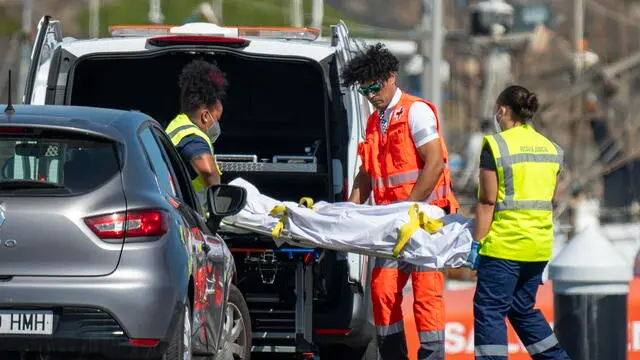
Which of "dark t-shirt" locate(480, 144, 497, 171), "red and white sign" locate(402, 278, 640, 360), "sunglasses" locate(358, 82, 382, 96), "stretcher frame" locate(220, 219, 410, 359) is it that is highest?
"sunglasses" locate(358, 82, 382, 96)

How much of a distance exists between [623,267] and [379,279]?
1.43m

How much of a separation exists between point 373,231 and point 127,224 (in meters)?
2.27

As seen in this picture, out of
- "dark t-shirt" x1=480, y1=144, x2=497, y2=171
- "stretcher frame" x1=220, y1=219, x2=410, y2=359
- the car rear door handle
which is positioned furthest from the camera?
"stretcher frame" x1=220, y1=219, x2=410, y2=359

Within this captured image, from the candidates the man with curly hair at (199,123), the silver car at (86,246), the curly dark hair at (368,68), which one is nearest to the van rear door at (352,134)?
the curly dark hair at (368,68)

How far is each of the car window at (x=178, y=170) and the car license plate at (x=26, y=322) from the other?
4.43 feet

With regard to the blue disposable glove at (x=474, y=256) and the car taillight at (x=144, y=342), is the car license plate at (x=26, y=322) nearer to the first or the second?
the car taillight at (x=144, y=342)

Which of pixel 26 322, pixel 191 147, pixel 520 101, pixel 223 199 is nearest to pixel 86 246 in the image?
pixel 26 322

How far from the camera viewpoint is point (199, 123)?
9367mm

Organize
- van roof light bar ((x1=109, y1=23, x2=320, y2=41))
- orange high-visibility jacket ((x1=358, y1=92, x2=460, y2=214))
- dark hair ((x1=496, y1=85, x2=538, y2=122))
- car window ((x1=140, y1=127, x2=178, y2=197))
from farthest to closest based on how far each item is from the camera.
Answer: van roof light bar ((x1=109, y1=23, x2=320, y2=41))
orange high-visibility jacket ((x1=358, y1=92, x2=460, y2=214))
dark hair ((x1=496, y1=85, x2=538, y2=122))
car window ((x1=140, y1=127, x2=178, y2=197))

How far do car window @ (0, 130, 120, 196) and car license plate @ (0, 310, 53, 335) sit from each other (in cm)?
48

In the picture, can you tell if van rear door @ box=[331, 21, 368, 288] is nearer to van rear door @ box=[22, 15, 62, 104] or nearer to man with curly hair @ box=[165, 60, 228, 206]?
man with curly hair @ box=[165, 60, 228, 206]

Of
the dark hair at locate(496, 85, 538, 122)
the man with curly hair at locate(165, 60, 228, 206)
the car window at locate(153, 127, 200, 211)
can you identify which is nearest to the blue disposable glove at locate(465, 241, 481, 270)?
the dark hair at locate(496, 85, 538, 122)

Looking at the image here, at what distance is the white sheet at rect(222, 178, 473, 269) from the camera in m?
8.73

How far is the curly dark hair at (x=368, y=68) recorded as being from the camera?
30.0ft
